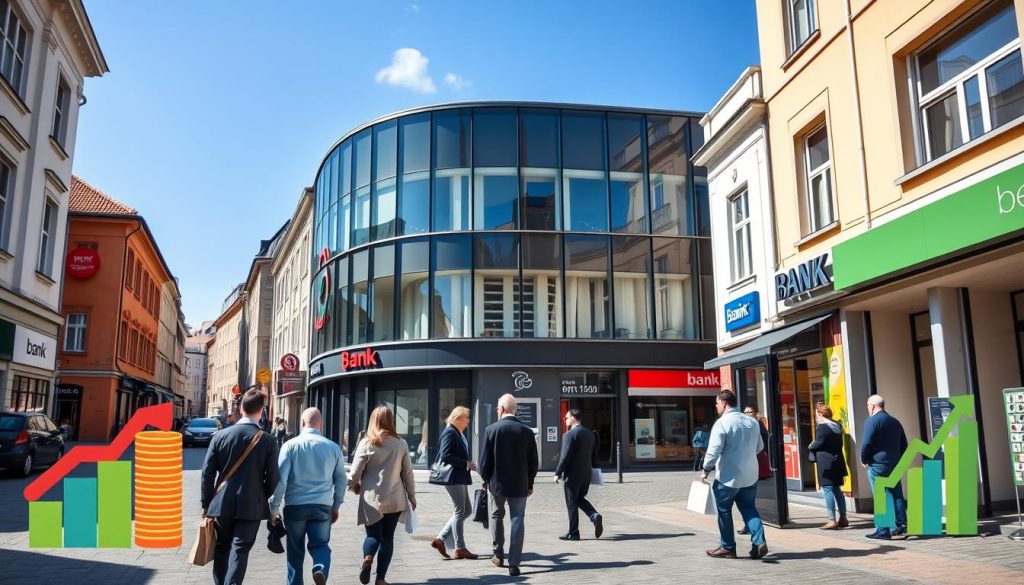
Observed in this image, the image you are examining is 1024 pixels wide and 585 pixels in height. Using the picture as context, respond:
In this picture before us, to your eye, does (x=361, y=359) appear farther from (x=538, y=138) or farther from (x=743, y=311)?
(x=743, y=311)

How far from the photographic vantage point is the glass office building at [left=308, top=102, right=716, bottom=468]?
25.6 m

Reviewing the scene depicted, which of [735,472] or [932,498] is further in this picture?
[932,498]

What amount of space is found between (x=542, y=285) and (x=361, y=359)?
23.1ft

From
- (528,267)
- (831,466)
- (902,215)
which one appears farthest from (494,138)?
(831,466)

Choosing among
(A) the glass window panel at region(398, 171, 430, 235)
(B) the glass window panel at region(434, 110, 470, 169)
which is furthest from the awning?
(B) the glass window panel at region(434, 110, 470, 169)

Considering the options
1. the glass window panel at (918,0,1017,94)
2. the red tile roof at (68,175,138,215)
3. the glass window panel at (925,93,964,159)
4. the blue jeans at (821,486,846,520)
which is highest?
the red tile roof at (68,175,138,215)

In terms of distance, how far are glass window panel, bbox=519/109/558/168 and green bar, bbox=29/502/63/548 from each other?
2029 cm

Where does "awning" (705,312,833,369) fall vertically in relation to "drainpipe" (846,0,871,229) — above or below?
below

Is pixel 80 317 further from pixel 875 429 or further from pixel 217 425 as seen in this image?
pixel 875 429

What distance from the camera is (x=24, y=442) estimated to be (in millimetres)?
17266

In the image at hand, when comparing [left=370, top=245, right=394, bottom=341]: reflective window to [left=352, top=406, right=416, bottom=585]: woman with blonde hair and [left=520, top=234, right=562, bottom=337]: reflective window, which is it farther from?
[left=352, top=406, right=416, bottom=585]: woman with blonde hair

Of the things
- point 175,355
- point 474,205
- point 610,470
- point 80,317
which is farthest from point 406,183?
point 175,355

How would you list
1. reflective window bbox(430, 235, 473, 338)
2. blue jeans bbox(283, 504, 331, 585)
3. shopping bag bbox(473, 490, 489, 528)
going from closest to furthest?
blue jeans bbox(283, 504, 331, 585) → shopping bag bbox(473, 490, 489, 528) → reflective window bbox(430, 235, 473, 338)

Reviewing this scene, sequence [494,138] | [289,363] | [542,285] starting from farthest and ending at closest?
1. [289,363]
2. [494,138]
3. [542,285]
